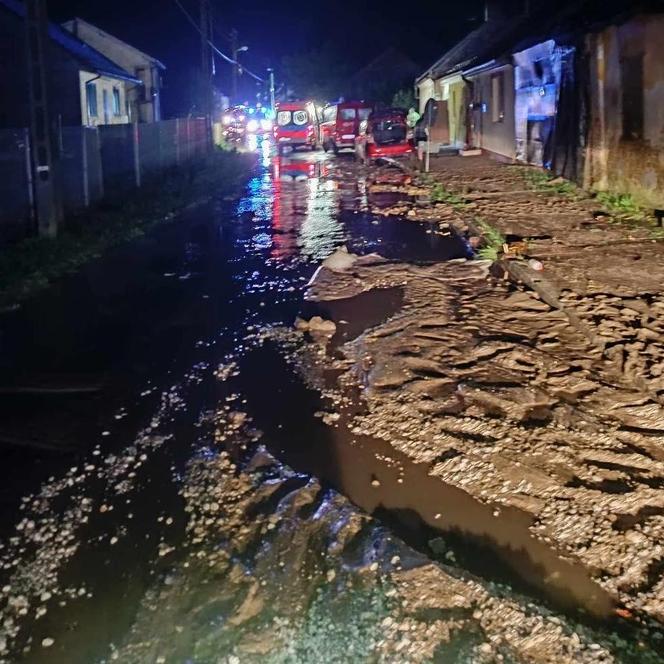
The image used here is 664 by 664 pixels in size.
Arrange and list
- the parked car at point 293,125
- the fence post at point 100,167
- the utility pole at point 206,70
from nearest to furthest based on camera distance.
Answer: the fence post at point 100,167 < the utility pole at point 206,70 < the parked car at point 293,125

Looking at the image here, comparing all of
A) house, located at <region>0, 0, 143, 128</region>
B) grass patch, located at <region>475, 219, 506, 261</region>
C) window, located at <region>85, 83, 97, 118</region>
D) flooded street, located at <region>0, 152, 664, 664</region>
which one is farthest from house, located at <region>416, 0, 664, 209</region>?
window, located at <region>85, 83, 97, 118</region>

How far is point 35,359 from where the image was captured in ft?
26.2

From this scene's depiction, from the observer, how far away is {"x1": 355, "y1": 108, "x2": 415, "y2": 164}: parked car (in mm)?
33469

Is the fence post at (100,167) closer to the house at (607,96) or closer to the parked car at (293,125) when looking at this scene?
the house at (607,96)

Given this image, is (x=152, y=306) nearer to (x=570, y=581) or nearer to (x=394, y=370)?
(x=394, y=370)

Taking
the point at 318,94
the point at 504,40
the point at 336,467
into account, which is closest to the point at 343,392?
the point at 336,467

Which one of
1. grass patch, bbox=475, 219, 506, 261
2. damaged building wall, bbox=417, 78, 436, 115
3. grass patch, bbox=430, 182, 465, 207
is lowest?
grass patch, bbox=475, 219, 506, 261

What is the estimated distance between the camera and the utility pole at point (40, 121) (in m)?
13.3

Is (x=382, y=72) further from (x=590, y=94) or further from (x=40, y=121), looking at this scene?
(x=40, y=121)

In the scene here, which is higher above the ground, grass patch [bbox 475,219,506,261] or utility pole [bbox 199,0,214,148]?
utility pole [bbox 199,0,214,148]

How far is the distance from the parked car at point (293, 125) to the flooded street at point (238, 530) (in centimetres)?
3522

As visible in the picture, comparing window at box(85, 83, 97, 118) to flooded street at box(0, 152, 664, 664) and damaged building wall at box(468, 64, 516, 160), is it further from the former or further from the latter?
flooded street at box(0, 152, 664, 664)

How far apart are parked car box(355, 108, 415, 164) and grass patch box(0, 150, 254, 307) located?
8.94 metres

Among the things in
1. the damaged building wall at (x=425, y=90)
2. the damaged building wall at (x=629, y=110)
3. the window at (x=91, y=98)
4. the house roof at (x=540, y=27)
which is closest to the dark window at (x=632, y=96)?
the damaged building wall at (x=629, y=110)
